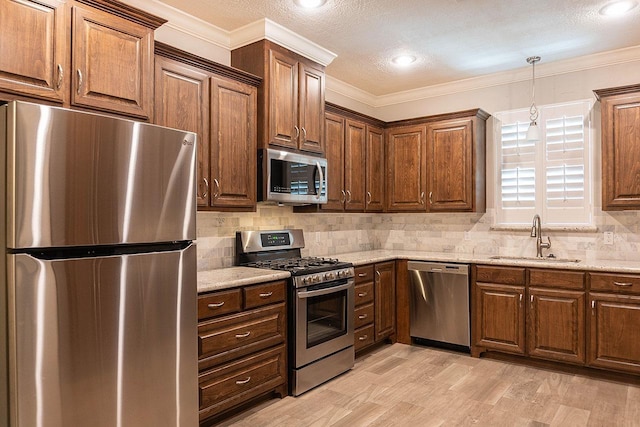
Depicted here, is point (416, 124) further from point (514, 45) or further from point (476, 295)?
point (476, 295)

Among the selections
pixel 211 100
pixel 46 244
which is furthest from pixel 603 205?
pixel 46 244

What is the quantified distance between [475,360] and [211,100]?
3.08 metres

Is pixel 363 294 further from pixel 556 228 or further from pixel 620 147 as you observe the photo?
pixel 620 147

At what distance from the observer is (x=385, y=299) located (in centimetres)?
425

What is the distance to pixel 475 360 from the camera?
391 cm

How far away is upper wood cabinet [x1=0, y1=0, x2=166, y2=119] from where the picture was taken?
1.94 metres

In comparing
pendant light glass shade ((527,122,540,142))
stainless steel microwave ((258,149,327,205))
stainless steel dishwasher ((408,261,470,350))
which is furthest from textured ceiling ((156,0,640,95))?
stainless steel dishwasher ((408,261,470,350))

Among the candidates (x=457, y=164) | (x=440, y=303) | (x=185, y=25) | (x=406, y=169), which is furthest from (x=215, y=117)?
(x=440, y=303)

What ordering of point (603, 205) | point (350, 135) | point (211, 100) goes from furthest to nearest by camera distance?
point (350, 135)
point (603, 205)
point (211, 100)

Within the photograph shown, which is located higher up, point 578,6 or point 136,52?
point 578,6

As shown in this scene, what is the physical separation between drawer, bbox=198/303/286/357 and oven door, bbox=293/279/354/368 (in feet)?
0.52

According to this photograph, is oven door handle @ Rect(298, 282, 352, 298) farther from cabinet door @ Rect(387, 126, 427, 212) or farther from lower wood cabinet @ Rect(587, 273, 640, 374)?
lower wood cabinet @ Rect(587, 273, 640, 374)

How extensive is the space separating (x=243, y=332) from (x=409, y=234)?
9.14ft

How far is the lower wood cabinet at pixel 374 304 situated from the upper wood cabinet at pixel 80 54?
234 centimetres
